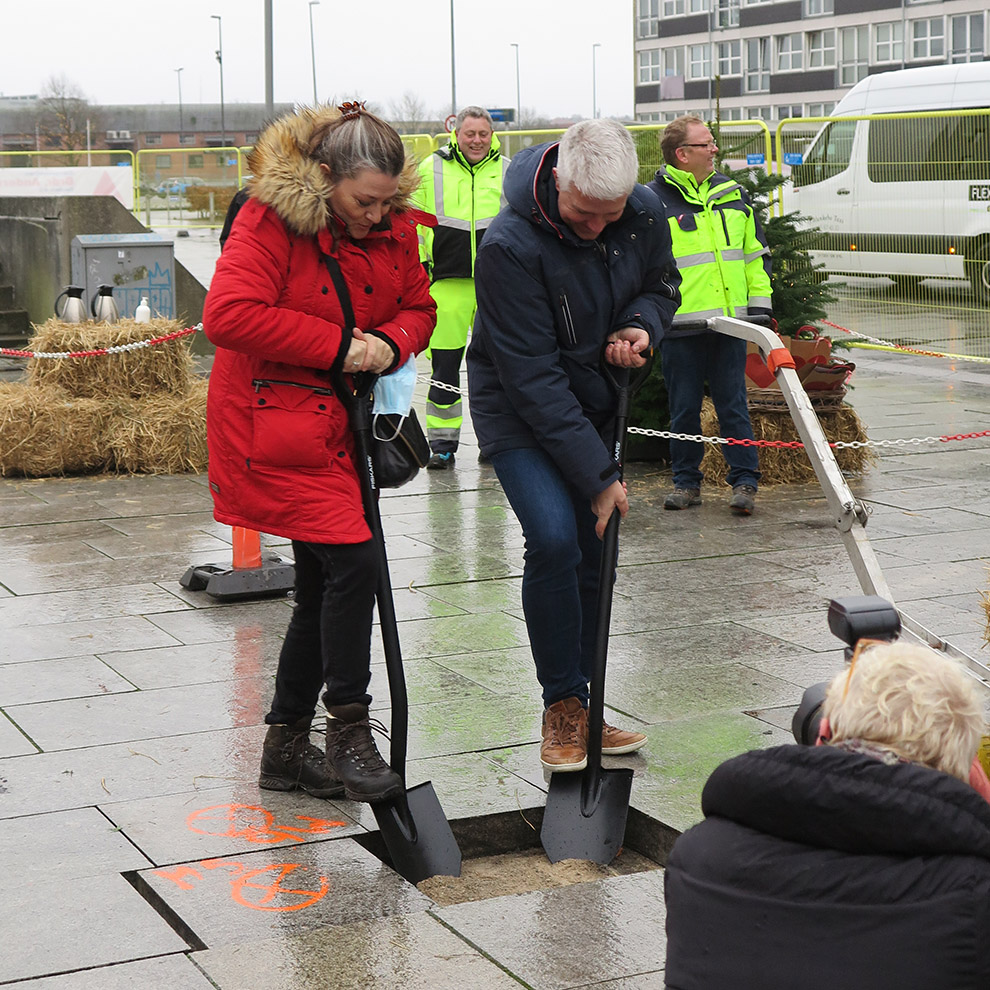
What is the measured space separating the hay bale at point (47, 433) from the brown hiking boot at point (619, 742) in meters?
5.59

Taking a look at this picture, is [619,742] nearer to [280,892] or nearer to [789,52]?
[280,892]

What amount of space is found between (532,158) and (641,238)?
0.38 meters

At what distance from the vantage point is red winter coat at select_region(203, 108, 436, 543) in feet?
12.6

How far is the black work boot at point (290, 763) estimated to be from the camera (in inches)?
167

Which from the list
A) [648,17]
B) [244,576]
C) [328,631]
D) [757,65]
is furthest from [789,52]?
[328,631]

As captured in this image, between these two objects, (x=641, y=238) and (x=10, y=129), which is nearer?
(x=641, y=238)

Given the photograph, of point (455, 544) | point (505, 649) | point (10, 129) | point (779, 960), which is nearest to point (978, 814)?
point (779, 960)

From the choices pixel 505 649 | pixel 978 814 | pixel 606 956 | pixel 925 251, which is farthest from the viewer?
pixel 925 251

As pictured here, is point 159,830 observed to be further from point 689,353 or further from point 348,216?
point 689,353

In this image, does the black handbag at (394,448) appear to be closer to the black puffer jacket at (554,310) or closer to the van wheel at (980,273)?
the black puffer jacket at (554,310)

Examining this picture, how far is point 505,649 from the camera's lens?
18.6 feet

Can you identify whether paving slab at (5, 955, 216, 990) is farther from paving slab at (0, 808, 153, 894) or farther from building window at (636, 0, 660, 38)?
building window at (636, 0, 660, 38)

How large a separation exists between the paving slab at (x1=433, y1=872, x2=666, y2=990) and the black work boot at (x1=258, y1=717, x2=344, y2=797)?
31.0 inches

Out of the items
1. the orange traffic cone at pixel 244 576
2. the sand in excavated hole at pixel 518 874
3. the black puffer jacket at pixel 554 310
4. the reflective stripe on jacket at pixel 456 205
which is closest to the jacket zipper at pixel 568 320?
the black puffer jacket at pixel 554 310
